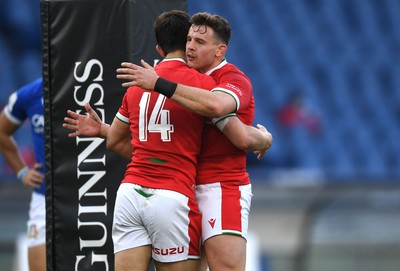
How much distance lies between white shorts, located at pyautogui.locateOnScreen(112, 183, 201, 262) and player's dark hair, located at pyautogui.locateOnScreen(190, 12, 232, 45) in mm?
902

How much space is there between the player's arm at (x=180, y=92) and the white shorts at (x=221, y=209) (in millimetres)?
492

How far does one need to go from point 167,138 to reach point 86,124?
26.9 inches

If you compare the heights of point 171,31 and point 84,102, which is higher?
point 171,31

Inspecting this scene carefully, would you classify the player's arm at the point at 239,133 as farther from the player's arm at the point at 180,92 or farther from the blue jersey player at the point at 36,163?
the blue jersey player at the point at 36,163

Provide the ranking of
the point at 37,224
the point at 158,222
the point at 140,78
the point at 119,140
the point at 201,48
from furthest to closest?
the point at 37,224
the point at 119,140
the point at 201,48
the point at 158,222
the point at 140,78

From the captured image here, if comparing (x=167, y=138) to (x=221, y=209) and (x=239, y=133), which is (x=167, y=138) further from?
(x=221, y=209)

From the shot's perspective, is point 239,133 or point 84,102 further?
point 84,102

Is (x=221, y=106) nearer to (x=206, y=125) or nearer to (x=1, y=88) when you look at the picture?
(x=206, y=125)

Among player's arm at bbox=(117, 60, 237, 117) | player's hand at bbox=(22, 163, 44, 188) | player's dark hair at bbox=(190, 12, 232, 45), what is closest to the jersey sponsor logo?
player's arm at bbox=(117, 60, 237, 117)

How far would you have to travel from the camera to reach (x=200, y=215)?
4922mm

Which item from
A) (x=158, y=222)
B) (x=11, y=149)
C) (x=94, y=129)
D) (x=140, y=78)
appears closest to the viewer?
(x=140, y=78)

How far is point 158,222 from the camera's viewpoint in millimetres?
4754

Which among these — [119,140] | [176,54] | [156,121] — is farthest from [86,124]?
[176,54]

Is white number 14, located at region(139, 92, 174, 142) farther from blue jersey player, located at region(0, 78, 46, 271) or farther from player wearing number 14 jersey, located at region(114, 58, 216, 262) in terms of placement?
blue jersey player, located at region(0, 78, 46, 271)
